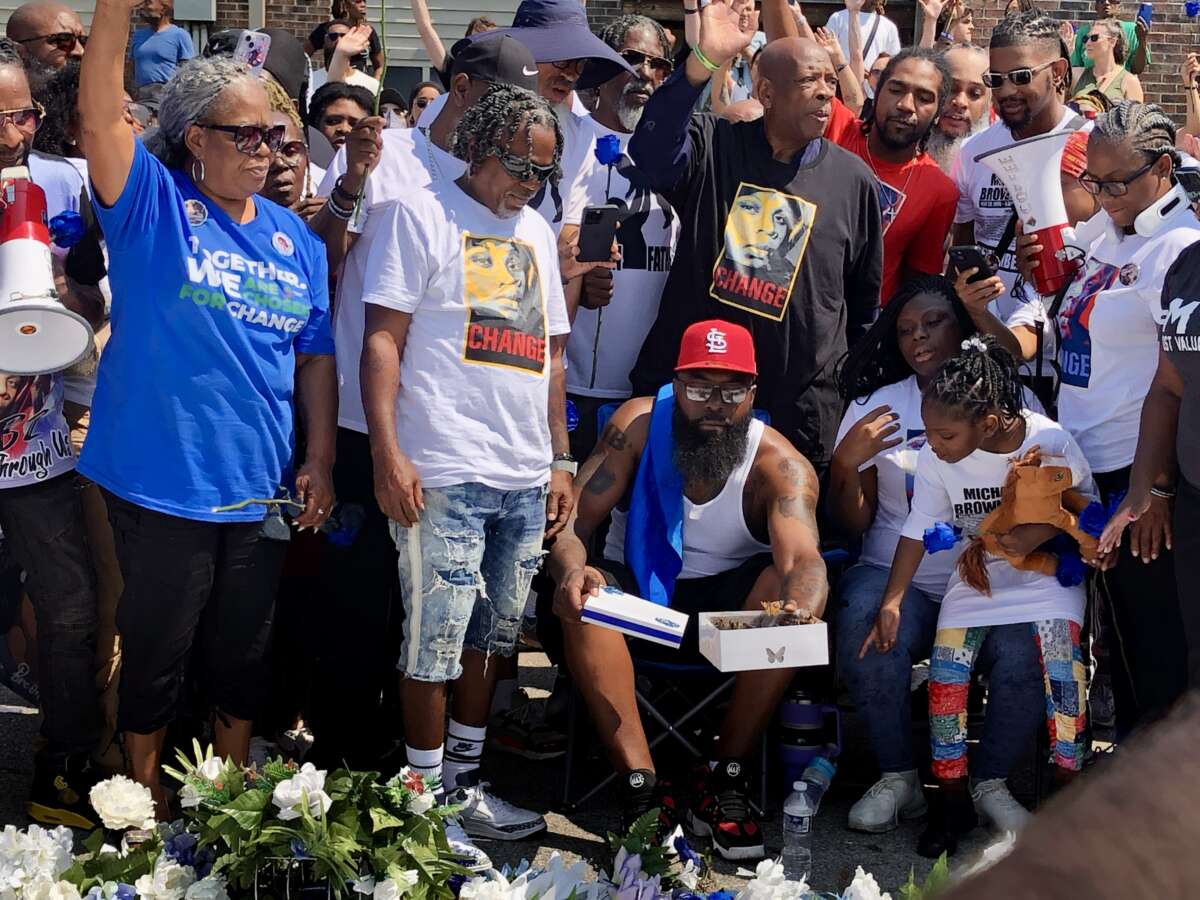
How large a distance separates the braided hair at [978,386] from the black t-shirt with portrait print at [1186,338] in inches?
20.2

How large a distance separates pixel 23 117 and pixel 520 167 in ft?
4.15

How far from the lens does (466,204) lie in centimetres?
402

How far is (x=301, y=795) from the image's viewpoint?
3.04m

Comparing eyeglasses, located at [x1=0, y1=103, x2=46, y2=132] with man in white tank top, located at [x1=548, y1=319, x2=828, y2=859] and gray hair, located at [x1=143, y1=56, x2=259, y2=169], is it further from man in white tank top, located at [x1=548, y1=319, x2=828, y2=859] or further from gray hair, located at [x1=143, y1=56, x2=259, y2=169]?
man in white tank top, located at [x1=548, y1=319, x2=828, y2=859]

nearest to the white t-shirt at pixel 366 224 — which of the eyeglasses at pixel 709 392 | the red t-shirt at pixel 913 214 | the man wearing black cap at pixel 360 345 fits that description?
the man wearing black cap at pixel 360 345

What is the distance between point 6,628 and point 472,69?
2.16 metres

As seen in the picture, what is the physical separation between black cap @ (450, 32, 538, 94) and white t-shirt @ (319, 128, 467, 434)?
277mm

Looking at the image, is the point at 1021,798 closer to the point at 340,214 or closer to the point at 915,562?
the point at 915,562

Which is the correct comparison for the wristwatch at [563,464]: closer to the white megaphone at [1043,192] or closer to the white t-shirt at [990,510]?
the white t-shirt at [990,510]

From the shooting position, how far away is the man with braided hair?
12.9 ft

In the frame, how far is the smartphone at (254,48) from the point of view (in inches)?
201

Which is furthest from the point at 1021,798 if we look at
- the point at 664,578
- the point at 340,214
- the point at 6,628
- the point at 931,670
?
the point at 6,628

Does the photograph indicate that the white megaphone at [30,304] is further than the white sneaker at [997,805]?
No

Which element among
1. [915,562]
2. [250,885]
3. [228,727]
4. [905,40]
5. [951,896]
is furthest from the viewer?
[905,40]
